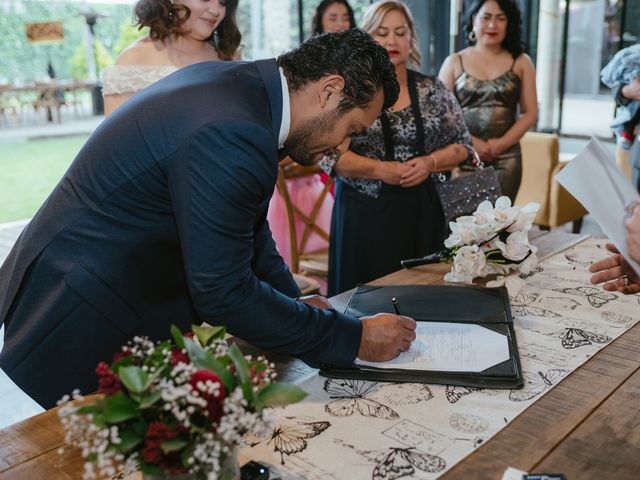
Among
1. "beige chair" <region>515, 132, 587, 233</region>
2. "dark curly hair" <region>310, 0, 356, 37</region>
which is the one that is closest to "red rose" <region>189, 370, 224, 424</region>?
"dark curly hair" <region>310, 0, 356, 37</region>

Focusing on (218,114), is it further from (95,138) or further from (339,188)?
(339,188)

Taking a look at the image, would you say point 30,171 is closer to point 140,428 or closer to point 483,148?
point 483,148

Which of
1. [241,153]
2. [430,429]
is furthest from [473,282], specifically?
[241,153]

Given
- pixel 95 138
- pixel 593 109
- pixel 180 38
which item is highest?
pixel 180 38

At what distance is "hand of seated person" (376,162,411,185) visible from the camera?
252cm

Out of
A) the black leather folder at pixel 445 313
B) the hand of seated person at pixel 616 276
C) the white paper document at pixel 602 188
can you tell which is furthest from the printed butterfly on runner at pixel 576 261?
the white paper document at pixel 602 188

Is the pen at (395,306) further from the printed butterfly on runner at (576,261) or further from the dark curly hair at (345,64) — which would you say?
the printed butterfly on runner at (576,261)

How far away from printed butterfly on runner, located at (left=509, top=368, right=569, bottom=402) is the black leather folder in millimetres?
17

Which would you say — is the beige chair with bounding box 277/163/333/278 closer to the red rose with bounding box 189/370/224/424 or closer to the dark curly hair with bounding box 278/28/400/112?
the dark curly hair with bounding box 278/28/400/112

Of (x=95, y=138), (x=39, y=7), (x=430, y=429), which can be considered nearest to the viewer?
(x=430, y=429)

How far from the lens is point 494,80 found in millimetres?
3594

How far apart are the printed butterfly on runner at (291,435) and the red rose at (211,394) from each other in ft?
1.06

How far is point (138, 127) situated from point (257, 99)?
0.74ft

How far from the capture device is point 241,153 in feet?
3.70
